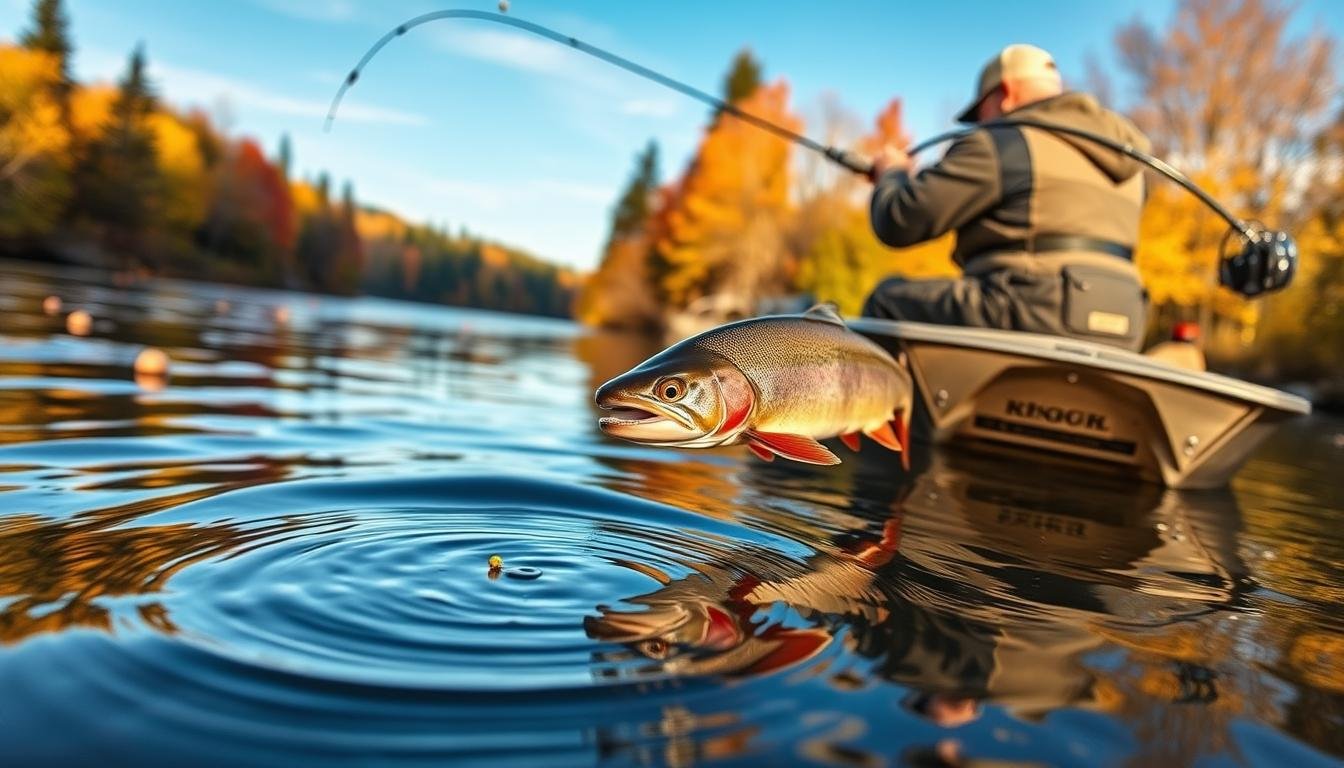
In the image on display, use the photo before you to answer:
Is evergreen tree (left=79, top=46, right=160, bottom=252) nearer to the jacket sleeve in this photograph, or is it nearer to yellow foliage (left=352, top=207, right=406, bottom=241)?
the jacket sleeve

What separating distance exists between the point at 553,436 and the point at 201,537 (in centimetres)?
294

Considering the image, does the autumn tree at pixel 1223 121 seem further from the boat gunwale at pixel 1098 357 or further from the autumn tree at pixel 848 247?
the boat gunwale at pixel 1098 357

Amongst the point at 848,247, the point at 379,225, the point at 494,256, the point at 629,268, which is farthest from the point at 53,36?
the point at 379,225

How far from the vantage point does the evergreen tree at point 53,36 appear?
162 feet

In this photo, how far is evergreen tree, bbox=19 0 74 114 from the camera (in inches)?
1944

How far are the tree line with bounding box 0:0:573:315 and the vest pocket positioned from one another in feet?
171

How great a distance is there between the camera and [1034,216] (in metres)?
4.71

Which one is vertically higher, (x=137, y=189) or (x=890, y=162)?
(x=137, y=189)

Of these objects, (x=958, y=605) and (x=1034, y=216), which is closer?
(x=958, y=605)

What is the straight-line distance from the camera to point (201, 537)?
2395 millimetres

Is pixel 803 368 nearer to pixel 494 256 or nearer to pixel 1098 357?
pixel 1098 357

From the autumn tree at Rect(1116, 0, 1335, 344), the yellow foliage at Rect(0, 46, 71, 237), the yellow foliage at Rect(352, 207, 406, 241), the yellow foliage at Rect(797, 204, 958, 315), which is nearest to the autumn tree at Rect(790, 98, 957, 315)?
the yellow foliage at Rect(797, 204, 958, 315)

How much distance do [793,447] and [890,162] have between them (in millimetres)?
3141

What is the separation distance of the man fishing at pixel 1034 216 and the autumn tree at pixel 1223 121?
2098 centimetres
